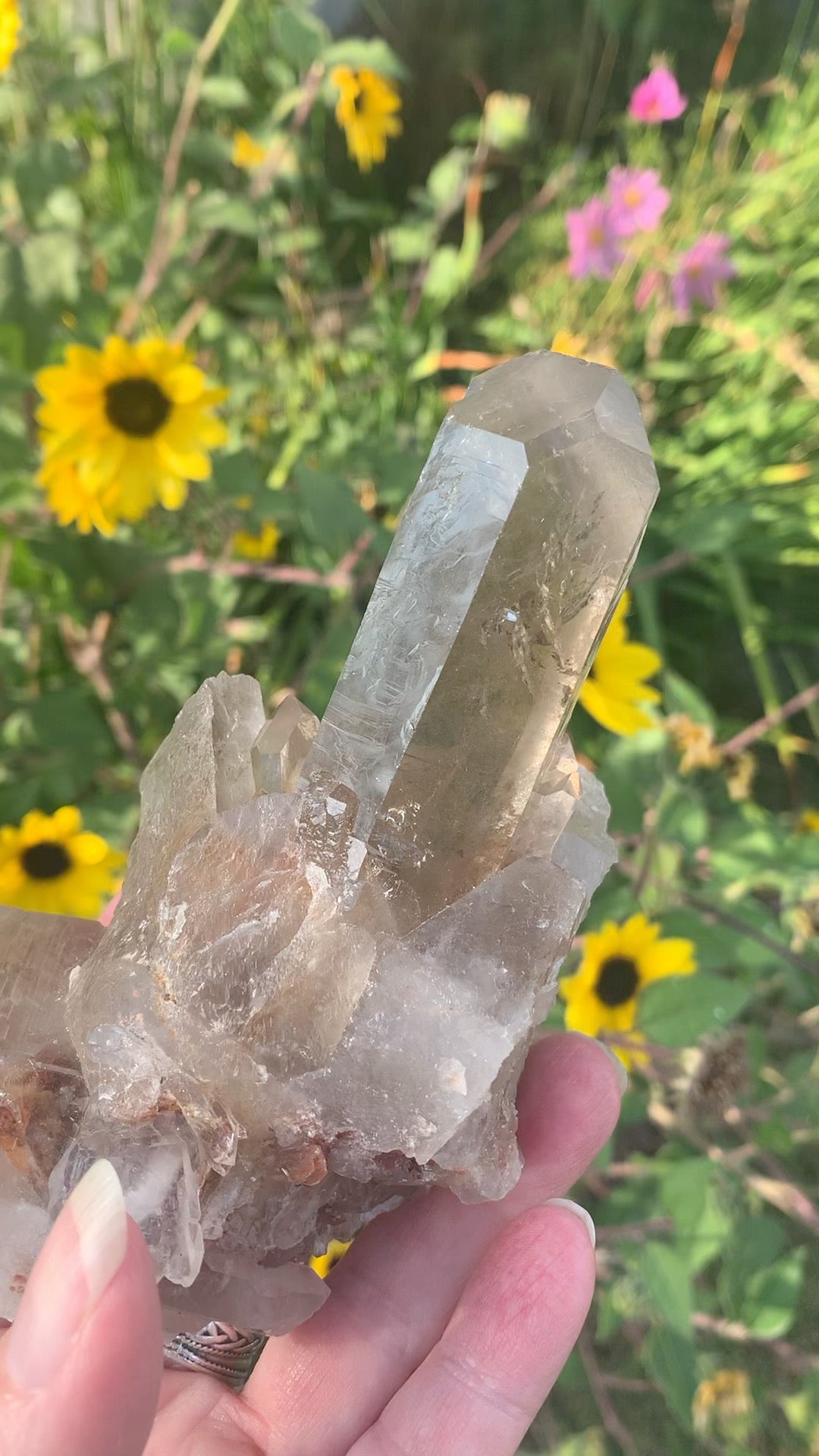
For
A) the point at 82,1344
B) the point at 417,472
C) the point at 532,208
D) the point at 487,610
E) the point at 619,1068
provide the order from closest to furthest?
the point at 82,1344 < the point at 487,610 < the point at 619,1068 < the point at 417,472 < the point at 532,208

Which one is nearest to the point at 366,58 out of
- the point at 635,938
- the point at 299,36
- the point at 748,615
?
the point at 299,36

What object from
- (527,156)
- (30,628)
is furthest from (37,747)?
(527,156)

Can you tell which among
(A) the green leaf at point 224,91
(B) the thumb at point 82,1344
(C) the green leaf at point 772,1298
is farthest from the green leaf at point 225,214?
(C) the green leaf at point 772,1298

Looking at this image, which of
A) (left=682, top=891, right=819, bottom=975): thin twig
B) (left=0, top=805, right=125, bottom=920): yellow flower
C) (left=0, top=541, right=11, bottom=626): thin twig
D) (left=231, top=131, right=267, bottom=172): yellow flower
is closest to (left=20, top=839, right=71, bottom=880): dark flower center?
(left=0, top=805, right=125, bottom=920): yellow flower

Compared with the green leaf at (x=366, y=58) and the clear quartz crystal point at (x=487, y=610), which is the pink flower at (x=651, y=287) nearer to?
the green leaf at (x=366, y=58)

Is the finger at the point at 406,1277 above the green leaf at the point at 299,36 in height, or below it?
below

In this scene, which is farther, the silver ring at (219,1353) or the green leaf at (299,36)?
the green leaf at (299,36)

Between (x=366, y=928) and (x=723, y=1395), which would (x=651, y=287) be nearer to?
(x=366, y=928)

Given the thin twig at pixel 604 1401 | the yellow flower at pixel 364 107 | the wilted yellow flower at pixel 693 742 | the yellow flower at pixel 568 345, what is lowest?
the thin twig at pixel 604 1401
